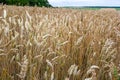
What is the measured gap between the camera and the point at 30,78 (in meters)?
2.08

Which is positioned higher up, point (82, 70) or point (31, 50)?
point (31, 50)

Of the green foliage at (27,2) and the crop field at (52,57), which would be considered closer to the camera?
the crop field at (52,57)

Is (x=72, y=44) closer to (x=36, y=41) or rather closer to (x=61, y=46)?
(x=61, y=46)

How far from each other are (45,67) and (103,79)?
0.42m

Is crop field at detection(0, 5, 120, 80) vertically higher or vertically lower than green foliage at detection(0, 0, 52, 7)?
higher

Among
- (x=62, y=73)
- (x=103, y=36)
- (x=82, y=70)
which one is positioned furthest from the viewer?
(x=103, y=36)

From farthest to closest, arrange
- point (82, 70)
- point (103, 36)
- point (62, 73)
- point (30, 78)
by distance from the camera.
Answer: point (103, 36) → point (82, 70) → point (62, 73) → point (30, 78)

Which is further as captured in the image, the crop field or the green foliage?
the green foliage

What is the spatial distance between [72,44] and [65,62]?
0.25 meters

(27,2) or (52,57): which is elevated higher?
(52,57)

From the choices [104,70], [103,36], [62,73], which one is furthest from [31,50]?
[103,36]

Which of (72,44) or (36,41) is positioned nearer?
(36,41)

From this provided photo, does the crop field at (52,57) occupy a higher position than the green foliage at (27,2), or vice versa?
the crop field at (52,57)

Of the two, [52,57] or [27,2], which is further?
[27,2]
